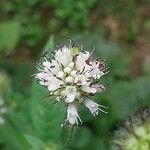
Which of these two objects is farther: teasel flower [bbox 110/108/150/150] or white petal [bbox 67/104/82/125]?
teasel flower [bbox 110/108/150/150]

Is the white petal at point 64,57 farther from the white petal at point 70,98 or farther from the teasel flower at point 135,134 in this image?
the teasel flower at point 135,134

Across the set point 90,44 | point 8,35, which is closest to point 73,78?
point 90,44

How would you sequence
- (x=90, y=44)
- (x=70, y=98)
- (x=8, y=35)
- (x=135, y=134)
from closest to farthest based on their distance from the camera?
(x=70, y=98) → (x=135, y=134) → (x=90, y=44) → (x=8, y=35)

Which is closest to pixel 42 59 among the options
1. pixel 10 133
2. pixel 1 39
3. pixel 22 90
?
pixel 10 133

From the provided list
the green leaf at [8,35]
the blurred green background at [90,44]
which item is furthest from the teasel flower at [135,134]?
the green leaf at [8,35]

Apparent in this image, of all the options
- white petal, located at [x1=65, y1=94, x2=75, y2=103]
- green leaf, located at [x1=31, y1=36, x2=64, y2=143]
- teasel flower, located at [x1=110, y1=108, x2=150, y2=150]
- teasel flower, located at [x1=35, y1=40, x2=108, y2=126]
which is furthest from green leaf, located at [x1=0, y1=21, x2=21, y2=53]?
white petal, located at [x1=65, y1=94, x2=75, y2=103]

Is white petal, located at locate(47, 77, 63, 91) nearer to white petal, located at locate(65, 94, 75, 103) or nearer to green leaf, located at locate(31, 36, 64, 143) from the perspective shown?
white petal, located at locate(65, 94, 75, 103)

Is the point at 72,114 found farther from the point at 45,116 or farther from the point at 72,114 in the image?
the point at 45,116
